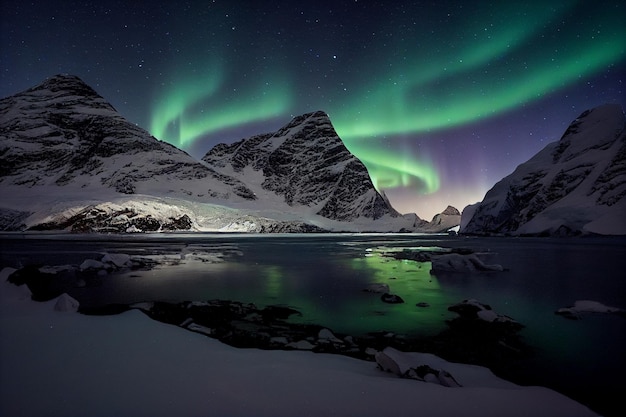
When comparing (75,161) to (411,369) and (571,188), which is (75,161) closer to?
(411,369)

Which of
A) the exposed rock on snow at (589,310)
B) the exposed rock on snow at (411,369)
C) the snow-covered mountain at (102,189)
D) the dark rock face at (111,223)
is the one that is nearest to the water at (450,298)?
the exposed rock on snow at (589,310)

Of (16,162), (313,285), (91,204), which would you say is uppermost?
(16,162)

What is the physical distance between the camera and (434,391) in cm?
477

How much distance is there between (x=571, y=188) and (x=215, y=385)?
11943cm

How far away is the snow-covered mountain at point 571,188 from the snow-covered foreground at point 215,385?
95519mm

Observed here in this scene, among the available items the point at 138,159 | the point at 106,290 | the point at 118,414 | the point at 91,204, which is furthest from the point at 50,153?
the point at 118,414

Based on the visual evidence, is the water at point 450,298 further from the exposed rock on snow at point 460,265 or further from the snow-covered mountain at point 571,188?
the snow-covered mountain at point 571,188

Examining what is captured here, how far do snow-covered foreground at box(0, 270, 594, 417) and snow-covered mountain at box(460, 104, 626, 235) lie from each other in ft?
313

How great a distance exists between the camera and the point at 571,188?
95875 millimetres

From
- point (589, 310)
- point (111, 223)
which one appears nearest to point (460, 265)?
point (589, 310)

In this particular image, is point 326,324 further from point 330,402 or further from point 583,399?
Answer: point 583,399

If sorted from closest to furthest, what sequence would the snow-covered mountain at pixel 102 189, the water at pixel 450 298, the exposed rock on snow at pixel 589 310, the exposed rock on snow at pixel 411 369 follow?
the exposed rock on snow at pixel 411 369
the water at pixel 450 298
the exposed rock on snow at pixel 589 310
the snow-covered mountain at pixel 102 189

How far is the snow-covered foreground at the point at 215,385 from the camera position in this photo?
4164mm

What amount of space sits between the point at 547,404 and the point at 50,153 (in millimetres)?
234378
